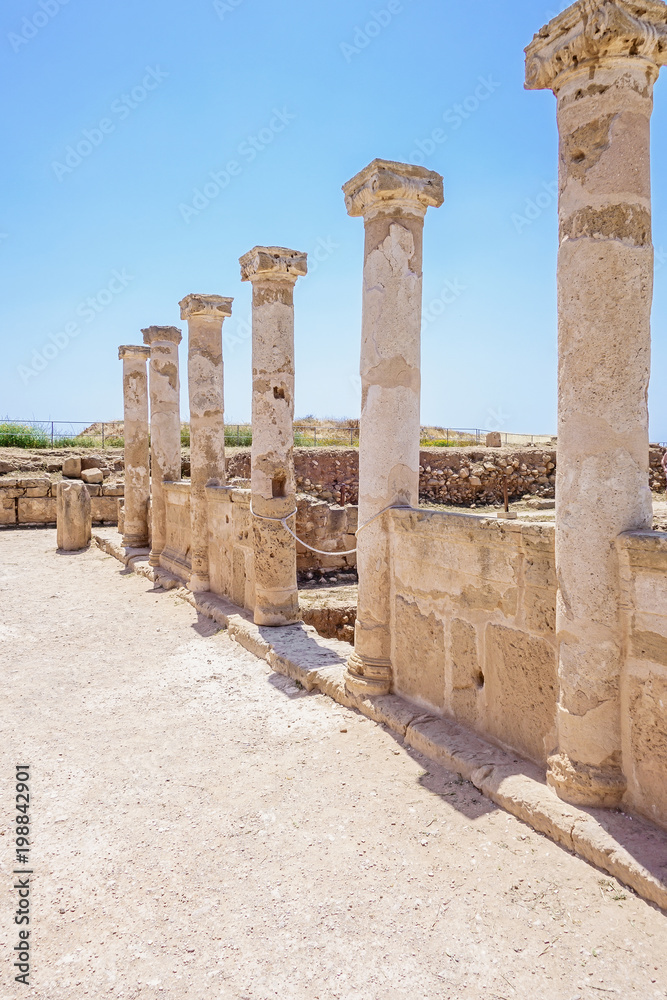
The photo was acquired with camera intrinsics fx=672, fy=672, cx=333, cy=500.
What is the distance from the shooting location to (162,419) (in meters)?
10.5

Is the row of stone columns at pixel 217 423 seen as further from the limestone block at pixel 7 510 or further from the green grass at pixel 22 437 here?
the green grass at pixel 22 437

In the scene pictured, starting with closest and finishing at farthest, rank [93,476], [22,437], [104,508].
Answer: [104,508], [93,476], [22,437]

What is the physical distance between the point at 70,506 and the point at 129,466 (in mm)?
1805

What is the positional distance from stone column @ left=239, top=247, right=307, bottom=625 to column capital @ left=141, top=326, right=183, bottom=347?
409 cm

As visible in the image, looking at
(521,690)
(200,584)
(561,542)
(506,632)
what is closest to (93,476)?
(200,584)

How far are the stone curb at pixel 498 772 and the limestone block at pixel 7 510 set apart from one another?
11810 millimetres

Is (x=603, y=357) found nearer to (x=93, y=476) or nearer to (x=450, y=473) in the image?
(x=450, y=473)

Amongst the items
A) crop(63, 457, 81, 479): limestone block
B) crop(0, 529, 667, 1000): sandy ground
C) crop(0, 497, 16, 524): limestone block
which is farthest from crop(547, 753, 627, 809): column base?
crop(63, 457, 81, 479): limestone block

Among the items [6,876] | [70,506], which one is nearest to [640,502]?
[6,876]

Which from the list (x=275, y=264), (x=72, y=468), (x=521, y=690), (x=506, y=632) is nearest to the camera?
(x=521, y=690)

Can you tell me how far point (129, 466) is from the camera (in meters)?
11.9

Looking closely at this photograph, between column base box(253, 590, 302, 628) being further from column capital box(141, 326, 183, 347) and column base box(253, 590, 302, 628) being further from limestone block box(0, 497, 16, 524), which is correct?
limestone block box(0, 497, 16, 524)

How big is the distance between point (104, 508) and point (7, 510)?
2.17 metres

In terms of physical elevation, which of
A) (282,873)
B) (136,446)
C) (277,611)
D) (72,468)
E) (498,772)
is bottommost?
(282,873)
